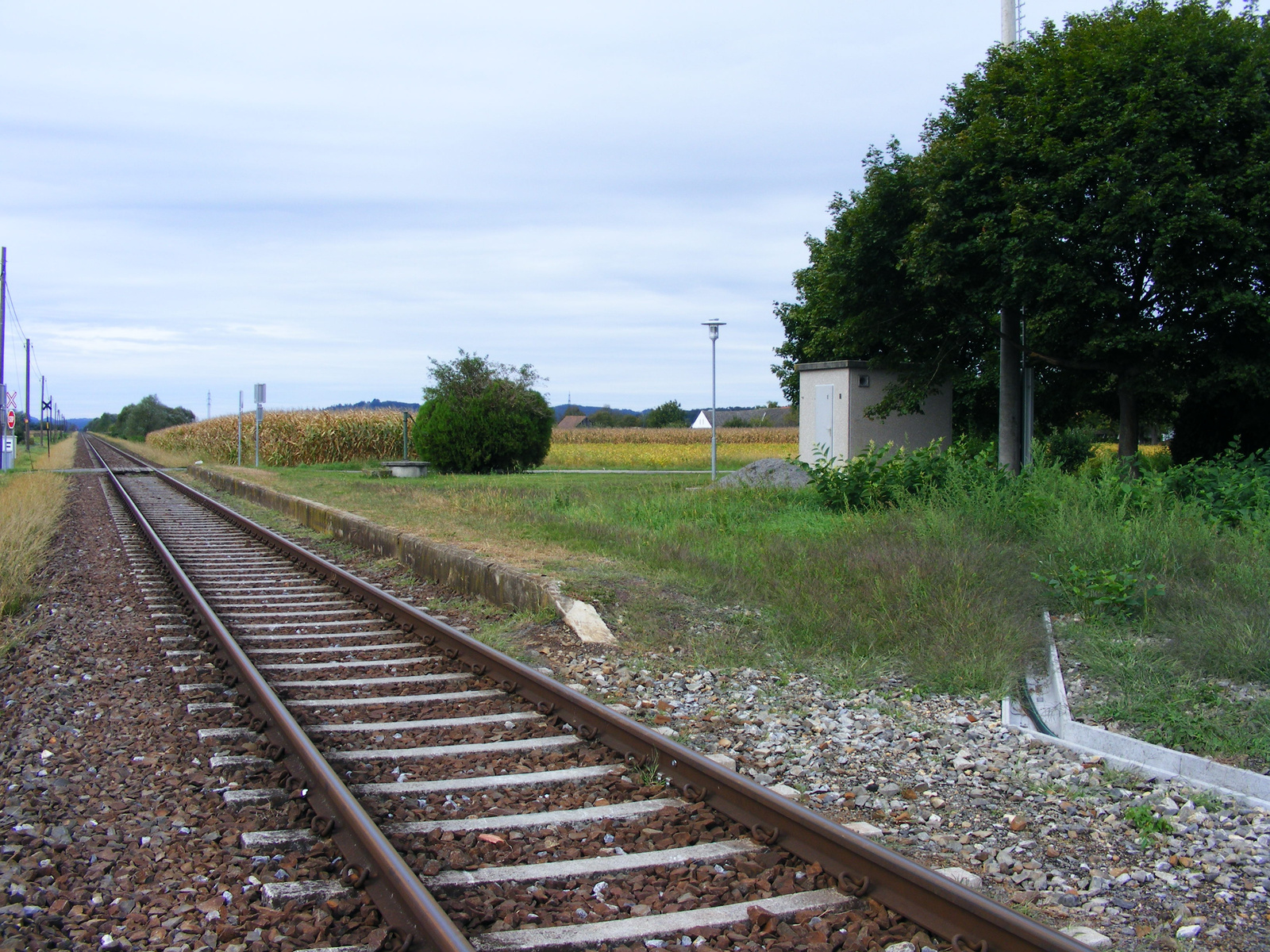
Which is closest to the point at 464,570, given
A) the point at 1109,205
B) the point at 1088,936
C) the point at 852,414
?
the point at 1088,936

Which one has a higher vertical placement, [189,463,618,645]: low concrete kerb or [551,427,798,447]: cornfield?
[551,427,798,447]: cornfield

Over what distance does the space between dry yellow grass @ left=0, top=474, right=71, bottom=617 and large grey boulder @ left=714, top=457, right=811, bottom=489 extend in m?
11.0

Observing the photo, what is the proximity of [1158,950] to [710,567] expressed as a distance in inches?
260

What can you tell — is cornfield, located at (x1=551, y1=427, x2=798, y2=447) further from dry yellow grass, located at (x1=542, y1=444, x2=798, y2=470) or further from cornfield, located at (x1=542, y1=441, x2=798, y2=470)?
dry yellow grass, located at (x1=542, y1=444, x2=798, y2=470)

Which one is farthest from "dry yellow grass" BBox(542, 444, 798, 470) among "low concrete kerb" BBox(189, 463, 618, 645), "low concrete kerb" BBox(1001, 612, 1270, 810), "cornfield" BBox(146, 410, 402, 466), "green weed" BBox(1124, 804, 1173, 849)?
"green weed" BBox(1124, 804, 1173, 849)

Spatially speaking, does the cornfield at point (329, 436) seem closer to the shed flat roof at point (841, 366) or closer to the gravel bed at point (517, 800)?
the shed flat roof at point (841, 366)

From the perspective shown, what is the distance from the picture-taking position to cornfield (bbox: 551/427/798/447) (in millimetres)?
69000

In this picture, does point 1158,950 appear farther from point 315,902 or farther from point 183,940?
point 183,940

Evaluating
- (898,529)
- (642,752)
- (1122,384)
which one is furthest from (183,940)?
(1122,384)

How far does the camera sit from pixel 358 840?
3.81m

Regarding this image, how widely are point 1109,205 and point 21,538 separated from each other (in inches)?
628

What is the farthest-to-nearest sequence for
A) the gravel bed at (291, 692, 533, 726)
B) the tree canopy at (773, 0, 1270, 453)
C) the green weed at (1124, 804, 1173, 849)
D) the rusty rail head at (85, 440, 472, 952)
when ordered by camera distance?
the tree canopy at (773, 0, 1270, 453) → the gravel bed at (291, 692, 533, 726) → the green weed at (1124, 804, 1173, 849) → the rusty rail head at (85, 440, 472, 952)

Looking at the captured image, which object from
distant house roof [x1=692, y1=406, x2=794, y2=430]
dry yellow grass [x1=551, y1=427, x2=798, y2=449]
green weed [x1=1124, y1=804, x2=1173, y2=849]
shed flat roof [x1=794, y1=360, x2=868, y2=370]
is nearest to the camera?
green weed [x1=1124, y1=804, x2=1173, y2=849]

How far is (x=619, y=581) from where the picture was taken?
9.01 m
